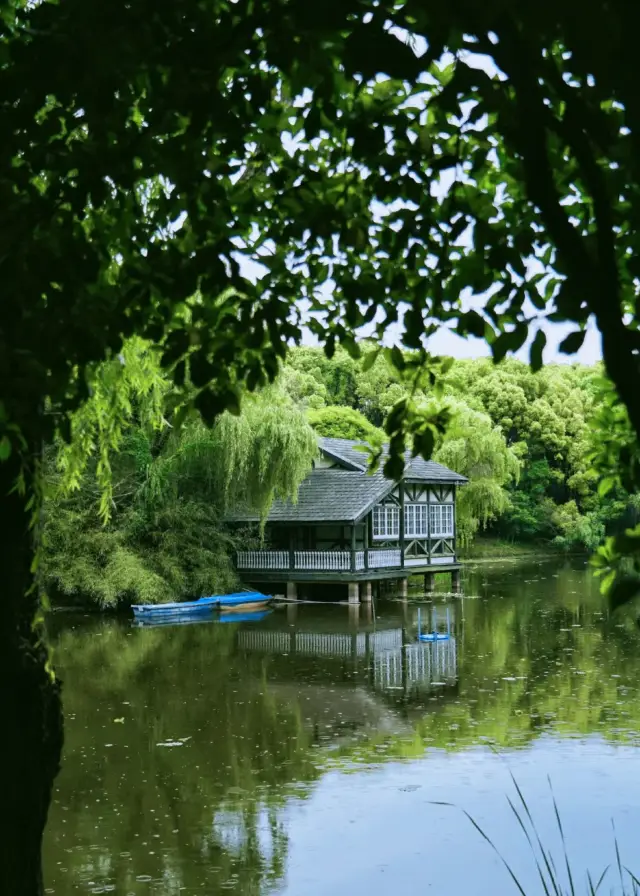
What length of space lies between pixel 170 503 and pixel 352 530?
15.7 ft

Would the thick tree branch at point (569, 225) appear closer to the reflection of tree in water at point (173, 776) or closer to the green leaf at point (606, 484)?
the green leaf at point (606, 484)

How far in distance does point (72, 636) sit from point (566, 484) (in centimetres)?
3445

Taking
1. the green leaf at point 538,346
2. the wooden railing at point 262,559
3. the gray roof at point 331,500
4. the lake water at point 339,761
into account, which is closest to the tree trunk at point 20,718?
the green leaf at point 538,346

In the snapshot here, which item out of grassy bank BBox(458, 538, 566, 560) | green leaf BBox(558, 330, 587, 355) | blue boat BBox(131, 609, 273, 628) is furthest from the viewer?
grassy bank BBox(458, 538, 566, 560)

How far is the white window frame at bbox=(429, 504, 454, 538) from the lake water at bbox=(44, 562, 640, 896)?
417 inches

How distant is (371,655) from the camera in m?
19.7

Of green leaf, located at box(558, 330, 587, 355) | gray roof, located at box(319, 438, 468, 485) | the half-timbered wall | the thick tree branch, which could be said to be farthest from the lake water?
gray roof, located at box(319, 438, 468, 485)

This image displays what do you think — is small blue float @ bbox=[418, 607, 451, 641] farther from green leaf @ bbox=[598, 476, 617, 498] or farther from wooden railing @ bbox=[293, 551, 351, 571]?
green leaf @ bbox=[598, 476, 617, 498]

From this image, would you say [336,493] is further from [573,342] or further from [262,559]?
[573,342]

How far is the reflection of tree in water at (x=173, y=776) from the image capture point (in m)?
8.38

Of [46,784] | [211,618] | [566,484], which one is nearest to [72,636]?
[211,618]

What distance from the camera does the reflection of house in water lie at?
16734 millimetres

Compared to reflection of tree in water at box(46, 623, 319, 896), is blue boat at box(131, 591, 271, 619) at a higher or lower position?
higher

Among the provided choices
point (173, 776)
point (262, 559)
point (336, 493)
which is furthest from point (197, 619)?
point (173, 776)
